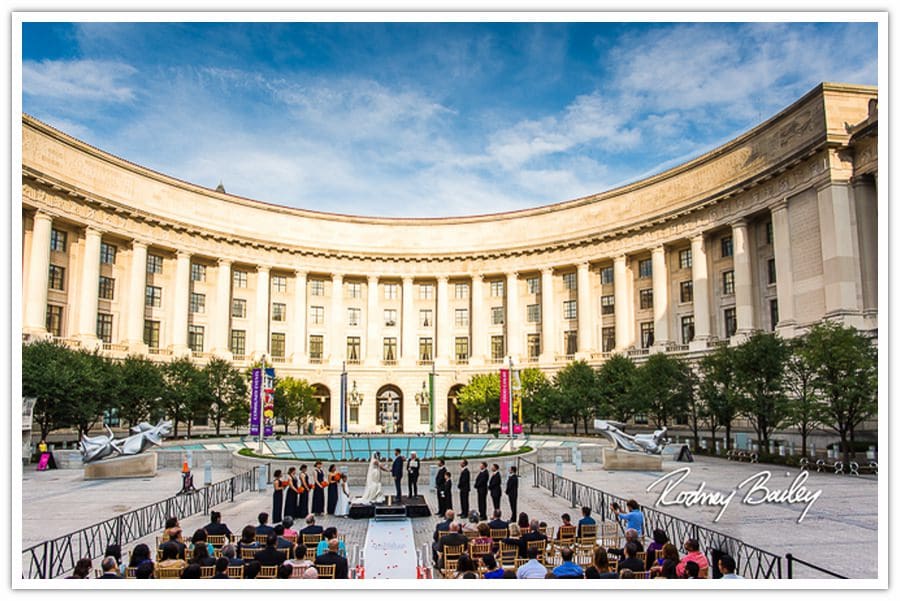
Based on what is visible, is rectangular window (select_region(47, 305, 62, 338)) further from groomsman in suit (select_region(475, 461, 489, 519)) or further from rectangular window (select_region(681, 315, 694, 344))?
rectangular window (select_region(681, 315, 694, 344))

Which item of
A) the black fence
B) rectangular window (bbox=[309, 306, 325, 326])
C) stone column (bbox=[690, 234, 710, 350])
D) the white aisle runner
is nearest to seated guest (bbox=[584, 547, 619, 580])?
the white aisle runner

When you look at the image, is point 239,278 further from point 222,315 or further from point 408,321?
point 408,321

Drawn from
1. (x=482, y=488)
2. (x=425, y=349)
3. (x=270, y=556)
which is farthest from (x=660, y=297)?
(x=270, y=556)

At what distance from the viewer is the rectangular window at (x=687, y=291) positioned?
55.9 m

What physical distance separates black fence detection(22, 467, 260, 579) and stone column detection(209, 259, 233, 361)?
116ft

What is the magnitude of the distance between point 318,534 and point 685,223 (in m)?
48.3

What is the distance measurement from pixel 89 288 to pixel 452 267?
34067 mm

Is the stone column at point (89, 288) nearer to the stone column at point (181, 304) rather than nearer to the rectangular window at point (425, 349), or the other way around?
the stone column at point (181, 304)

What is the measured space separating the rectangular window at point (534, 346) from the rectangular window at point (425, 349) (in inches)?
416

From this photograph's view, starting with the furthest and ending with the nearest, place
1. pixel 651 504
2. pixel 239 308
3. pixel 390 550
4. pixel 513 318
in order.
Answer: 1. pixel 513 318
2. pixel 239 308
3. pixel 651 504
4. pixel 390 550

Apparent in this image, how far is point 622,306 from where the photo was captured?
59.8 metres

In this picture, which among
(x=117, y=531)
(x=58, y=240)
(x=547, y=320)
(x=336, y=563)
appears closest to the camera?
(x=336, y=563)

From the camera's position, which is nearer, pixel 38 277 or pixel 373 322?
pixel 38 277

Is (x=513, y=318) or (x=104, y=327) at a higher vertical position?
(x=513, y=318)
